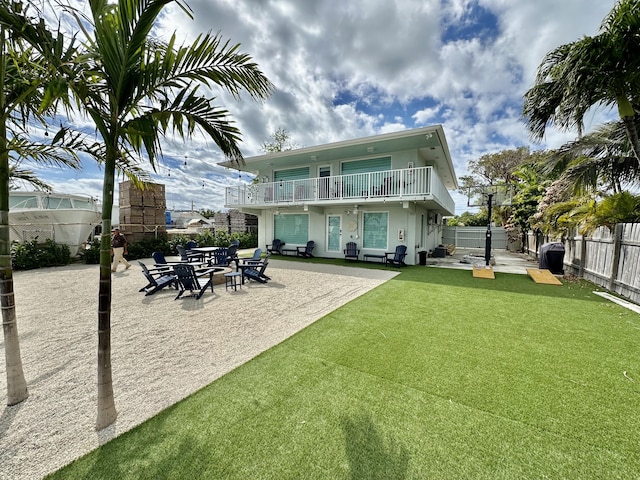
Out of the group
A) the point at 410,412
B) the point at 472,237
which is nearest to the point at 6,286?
the point at 410,412

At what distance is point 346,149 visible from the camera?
480 inches

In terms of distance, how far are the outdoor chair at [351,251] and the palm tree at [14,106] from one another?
432 inches

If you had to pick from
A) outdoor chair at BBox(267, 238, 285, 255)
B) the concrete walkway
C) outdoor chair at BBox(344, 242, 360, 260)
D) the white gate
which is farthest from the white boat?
the white gate

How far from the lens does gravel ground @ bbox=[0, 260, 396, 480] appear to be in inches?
87.6

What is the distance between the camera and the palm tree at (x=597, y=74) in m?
5.85

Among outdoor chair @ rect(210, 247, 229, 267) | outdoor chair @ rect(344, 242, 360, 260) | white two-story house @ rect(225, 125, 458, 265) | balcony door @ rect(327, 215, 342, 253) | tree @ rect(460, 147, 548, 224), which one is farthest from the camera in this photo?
tree @ rect(460, 147, 548, 224)

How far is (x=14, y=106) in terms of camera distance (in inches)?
88.0

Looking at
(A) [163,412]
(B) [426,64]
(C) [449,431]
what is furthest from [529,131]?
(A) [163,412]

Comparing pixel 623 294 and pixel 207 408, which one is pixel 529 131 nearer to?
pixel 623 294

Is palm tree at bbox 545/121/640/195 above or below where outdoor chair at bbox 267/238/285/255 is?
above

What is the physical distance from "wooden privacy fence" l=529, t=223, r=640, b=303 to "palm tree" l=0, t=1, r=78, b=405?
414 inches

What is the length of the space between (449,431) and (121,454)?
8.90 feet

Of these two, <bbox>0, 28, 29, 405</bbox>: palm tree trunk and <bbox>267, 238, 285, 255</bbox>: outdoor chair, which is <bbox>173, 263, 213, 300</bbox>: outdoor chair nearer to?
<bbox>0, 28, 29, 405</bbox>: palm tree trunk

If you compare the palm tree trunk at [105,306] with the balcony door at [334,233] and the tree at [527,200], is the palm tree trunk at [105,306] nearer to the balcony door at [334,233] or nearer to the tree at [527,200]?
the balcony door at [334,233]
